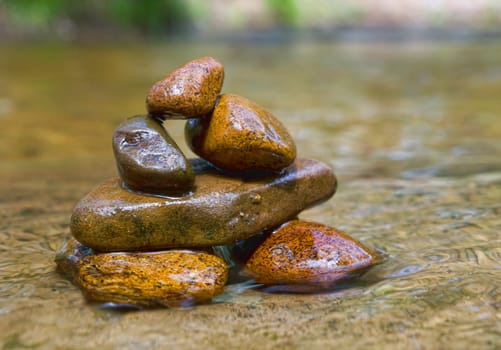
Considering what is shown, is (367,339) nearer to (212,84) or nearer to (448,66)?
(212,84)

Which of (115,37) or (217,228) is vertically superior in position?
(217,228)

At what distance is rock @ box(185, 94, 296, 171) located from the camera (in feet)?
10.8

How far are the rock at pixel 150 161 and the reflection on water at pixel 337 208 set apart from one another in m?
0.59

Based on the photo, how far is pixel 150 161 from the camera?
3117mm

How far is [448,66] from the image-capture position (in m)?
13.8

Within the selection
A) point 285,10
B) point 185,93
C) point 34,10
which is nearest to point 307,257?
point 185,93

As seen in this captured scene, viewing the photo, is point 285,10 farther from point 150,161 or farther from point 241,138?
point 150,161

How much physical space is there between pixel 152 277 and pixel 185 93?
3.04 ft

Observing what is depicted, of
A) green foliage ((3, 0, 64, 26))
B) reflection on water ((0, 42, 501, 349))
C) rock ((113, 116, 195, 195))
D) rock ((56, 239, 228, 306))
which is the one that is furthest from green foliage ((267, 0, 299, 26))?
rock ((56, 239, 228, 306))

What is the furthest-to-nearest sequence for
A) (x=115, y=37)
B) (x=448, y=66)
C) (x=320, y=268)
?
(x=115, y=37), (x=448, y=66), (x=320, y=268)

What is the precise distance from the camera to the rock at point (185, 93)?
3207 mm

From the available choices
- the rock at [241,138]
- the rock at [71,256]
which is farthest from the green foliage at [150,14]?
the rock at [71,256]

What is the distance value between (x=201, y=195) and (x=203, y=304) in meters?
0.60

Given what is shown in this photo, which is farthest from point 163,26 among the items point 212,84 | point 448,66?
point 212,84
